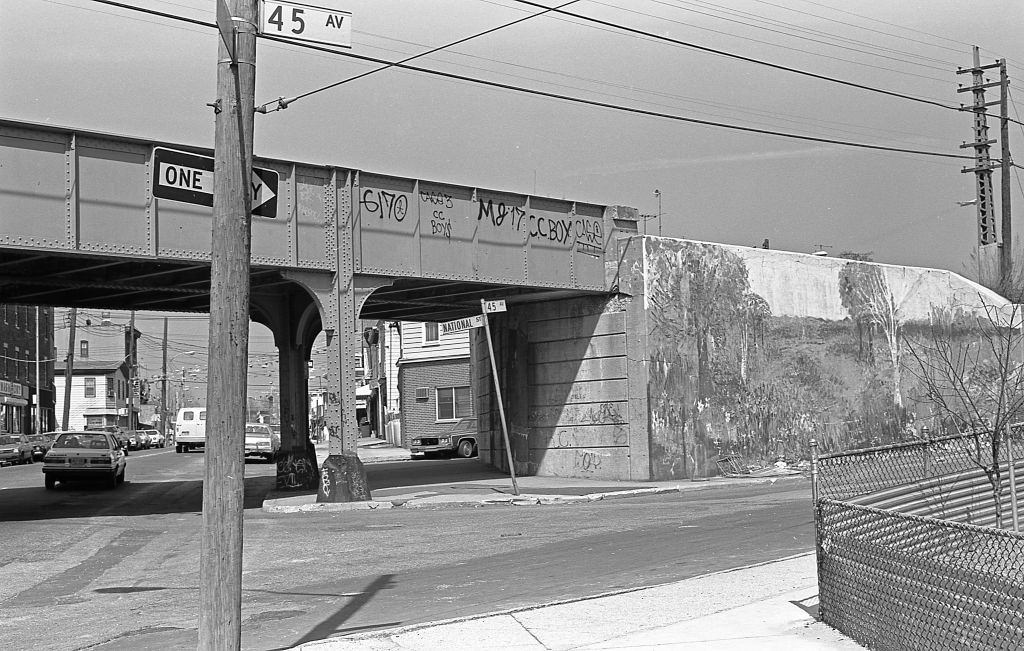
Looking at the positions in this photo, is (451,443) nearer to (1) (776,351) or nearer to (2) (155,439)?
(1) (776,351)

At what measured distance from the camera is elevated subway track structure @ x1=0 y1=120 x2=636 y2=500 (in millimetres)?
18016

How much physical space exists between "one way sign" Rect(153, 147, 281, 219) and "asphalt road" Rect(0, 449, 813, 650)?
3564mm

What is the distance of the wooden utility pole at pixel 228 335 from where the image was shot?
7.24m

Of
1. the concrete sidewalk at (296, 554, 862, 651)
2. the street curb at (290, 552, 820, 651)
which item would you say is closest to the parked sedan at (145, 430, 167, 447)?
the street curb at (290, 552, 820, 651)

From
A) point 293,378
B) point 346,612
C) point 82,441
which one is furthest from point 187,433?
point 346,612

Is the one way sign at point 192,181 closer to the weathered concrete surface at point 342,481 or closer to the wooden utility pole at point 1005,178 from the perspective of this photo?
the weathered concrete surface at point 342,481

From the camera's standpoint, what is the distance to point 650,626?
8711mm

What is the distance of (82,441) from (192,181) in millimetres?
23848

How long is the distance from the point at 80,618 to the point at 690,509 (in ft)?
36.1

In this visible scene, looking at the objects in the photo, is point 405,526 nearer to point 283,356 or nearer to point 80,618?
point 80,618

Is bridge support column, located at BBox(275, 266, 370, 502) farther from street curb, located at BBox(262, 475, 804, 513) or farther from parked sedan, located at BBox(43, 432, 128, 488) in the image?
parked sedan, located at BBox(43, 432, 128, 488)

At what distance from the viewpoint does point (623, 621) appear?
29.4 ft

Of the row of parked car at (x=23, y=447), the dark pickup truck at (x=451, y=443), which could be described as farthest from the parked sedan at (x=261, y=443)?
the dark pickup truck at (x=451, y=443)

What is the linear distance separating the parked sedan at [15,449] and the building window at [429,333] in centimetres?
2097
